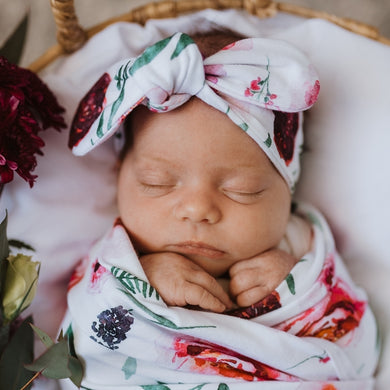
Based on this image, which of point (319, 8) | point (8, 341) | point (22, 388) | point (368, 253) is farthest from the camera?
point (319, 8)

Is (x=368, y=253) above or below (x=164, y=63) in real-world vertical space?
below

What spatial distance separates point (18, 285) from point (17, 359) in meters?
0.16

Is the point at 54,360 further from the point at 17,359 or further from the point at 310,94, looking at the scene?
the point at 310,94

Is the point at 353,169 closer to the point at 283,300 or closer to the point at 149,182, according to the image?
the point at 283,300

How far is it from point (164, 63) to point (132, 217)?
1.05 feet

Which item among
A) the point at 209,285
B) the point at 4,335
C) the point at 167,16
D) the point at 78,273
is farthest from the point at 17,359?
the point at 167,16

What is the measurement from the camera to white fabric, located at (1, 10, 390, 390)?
3.84 ft

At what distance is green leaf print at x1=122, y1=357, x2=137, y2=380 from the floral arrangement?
3.3 inches

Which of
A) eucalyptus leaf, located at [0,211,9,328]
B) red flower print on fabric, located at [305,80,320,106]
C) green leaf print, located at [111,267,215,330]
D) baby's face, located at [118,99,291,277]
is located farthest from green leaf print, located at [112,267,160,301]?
red flower print on fabric, located at [305,80,320,106]

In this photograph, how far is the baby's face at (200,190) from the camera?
1.01 meters

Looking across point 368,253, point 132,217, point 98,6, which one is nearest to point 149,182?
point 132,217

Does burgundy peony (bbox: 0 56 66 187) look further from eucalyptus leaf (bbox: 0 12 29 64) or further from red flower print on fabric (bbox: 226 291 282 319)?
red flower print on fabric (bbox: 226 291 282 319)

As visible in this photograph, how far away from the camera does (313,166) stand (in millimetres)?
1313

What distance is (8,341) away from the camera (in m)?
1.00
